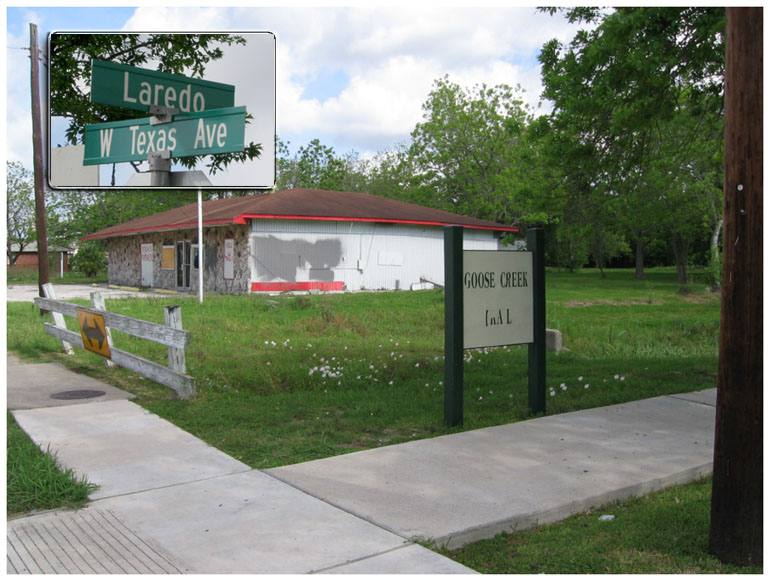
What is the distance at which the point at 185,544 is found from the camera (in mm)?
3936

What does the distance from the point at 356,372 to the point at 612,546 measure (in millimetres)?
5634

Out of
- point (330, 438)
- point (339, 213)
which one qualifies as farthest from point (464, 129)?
point (330, 438)

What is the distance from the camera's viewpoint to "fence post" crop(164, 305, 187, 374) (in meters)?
8.02

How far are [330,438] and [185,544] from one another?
246 centimetres

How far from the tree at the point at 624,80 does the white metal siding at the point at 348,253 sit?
57.4ft

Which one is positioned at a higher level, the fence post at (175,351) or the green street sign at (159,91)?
the green street sign at (159,91)

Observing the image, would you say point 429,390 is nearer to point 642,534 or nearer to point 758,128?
point 642,534

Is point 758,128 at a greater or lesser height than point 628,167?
lesser

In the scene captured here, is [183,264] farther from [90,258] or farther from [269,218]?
[90,258]

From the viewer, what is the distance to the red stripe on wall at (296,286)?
27.2 metres

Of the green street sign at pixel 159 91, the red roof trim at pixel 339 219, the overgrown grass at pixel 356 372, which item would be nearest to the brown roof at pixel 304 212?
the red roof trim at pixel 339 219

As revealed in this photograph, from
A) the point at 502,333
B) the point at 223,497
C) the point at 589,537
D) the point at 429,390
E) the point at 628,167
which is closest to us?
the point at 589,537

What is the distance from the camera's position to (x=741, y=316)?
151 inches

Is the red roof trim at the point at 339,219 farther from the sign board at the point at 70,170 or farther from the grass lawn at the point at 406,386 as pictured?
the sign board at the point at 70,170
